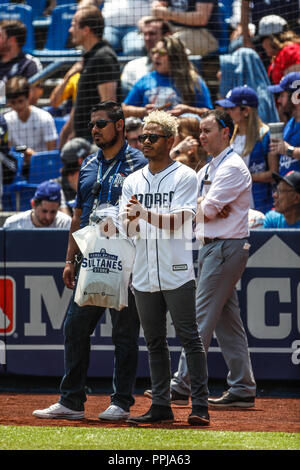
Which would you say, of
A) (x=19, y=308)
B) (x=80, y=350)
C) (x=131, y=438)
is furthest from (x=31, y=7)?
(x=131, y=438)

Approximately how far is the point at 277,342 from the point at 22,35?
623 centimetres

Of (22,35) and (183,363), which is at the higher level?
(22,35)

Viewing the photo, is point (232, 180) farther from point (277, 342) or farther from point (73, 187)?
point (73, 187)

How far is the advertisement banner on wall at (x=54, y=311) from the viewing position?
7762mm

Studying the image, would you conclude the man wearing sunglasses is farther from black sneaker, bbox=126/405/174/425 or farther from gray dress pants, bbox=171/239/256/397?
gray dress pants, bbox=171/239/256/397

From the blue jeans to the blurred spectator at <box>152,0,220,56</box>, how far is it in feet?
19.3

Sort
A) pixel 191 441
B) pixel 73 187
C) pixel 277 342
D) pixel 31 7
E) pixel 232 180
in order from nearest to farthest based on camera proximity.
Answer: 1. pixel 191 441
2. pixel 232 180
3. pixel 277 342
4. pixel 73 187
5. pixel 31 7

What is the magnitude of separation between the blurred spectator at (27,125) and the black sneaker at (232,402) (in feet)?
16.1

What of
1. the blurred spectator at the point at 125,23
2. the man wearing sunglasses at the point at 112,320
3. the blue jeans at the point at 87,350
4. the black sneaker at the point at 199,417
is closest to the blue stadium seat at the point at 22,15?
the blurred spectator at the point at 125,23

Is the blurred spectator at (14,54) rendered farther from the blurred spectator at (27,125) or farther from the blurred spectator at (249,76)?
the blurred spectator at (249,76)

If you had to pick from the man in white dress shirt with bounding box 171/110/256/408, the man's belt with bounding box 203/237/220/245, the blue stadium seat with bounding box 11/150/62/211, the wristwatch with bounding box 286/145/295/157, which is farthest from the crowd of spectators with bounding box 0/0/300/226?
the man's belt with bounding box 203/237/220/245

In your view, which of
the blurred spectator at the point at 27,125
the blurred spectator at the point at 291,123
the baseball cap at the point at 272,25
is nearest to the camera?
the blurred spectator at the point at 291,123

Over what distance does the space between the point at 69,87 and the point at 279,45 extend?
2.86 m

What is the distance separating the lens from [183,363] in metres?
6.97
